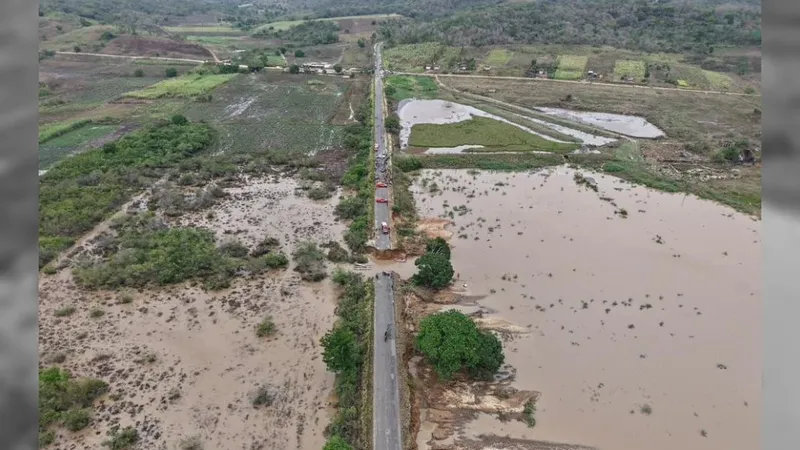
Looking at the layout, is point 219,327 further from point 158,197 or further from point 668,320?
point 668,320

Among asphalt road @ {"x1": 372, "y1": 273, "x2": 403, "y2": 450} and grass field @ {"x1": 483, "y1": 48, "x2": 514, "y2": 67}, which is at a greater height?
grass field @ {"x1": 483, "y1": 48, "x2": 514, "y2": 67}

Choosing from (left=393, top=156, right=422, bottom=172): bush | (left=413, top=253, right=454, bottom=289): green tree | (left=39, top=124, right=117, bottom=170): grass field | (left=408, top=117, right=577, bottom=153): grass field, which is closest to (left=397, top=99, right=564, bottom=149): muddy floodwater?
(left=408, top=117, right=577, bottom=153): grass field

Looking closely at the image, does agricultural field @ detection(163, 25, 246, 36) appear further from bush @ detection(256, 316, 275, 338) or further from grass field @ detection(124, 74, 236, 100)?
bush @ detection(256, 316, 275, 338)

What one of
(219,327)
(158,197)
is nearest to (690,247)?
(219,327)

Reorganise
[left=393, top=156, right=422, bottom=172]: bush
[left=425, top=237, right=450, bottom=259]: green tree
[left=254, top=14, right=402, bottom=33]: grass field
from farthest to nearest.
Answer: [left=254, top=14, right=402, bottom=33]: grass field → [left=393, top=156, right=422, bottom=172]: bush → [left=425, top=237, right=450, bottom=259]: green tree

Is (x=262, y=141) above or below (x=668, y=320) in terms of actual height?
above

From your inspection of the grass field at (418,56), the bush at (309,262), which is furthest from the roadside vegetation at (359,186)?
the grass field at (418,56)

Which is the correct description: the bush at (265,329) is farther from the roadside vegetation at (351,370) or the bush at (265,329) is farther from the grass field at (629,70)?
the grass field at (629,70)
